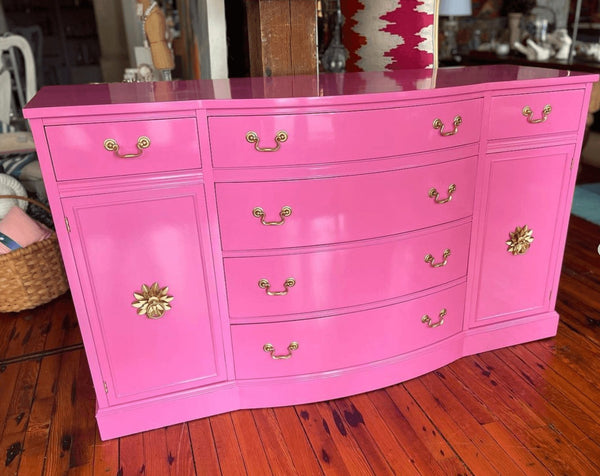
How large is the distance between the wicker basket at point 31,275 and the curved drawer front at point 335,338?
115 cm

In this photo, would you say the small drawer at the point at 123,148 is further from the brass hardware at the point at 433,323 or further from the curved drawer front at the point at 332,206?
the brass hardware at the point at 433,323

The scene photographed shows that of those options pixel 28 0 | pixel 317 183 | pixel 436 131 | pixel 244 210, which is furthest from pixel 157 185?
pixel 28 0

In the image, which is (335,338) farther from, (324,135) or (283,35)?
(283,35)

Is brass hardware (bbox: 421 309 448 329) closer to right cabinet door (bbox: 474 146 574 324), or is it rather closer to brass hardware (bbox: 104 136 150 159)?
right cabinet door (bbox: 474 146 574 324)

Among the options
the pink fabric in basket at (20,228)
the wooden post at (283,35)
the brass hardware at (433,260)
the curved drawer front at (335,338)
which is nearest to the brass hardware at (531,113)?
the brass hardware at (433,260)


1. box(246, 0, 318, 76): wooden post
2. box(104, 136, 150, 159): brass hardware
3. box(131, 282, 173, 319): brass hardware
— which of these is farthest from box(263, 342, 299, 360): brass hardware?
box(246, 0, 318, 76): wooden post

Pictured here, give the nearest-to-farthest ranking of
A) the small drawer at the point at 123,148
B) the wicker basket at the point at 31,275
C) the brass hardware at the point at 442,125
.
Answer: the small drawer at the point at 123,148, the brass hardware at the point at 442,125, the wicker basket at the point at 31,275

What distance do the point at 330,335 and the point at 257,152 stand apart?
25.1 inches

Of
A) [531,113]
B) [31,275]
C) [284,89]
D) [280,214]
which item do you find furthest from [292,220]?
[31,275]

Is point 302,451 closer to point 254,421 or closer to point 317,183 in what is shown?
point 254,421

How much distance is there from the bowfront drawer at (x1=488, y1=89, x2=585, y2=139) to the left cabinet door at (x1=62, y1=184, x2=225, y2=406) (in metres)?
0.96

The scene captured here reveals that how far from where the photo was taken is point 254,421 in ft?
5.48

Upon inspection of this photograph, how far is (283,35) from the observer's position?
5.92 ft

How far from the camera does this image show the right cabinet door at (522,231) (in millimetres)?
1751
